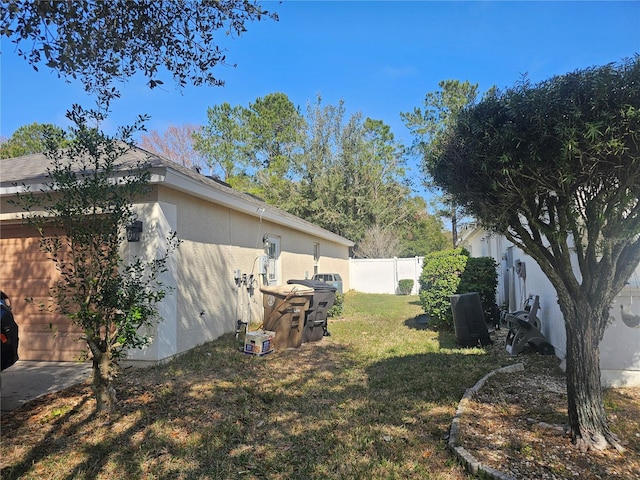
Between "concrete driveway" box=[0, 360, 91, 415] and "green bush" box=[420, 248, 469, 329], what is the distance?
23.3 ft

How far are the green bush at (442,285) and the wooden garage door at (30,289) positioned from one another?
7.43 meters

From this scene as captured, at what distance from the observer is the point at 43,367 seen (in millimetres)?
6234

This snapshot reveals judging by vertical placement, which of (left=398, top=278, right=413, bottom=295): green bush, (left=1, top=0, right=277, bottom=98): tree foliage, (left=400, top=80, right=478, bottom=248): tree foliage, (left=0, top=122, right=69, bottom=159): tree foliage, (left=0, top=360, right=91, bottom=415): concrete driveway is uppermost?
(left=400, top=80, right=478, bottom=248): tree foliage

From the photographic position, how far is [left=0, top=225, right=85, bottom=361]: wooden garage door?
21.6 ft

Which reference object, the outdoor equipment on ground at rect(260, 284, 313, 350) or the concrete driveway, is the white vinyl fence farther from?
the concrete driveway

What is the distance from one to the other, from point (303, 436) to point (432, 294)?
6.22 metres

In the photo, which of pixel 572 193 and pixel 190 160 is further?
pixel 190 160

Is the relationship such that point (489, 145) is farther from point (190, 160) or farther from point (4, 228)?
point (190, 160)

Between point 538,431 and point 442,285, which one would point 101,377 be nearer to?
point 538,431

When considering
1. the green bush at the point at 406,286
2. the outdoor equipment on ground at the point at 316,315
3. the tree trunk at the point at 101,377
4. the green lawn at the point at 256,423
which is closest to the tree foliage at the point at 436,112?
the green bush at the point at 406,286

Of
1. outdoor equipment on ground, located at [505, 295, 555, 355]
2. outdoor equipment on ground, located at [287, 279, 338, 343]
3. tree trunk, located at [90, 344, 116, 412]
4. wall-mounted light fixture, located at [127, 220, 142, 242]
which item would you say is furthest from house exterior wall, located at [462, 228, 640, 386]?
wall-mounted light fixture, located at [127, 220, 142, 242]

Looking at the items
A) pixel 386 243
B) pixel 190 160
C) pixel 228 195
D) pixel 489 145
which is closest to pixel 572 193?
pixel 489 145

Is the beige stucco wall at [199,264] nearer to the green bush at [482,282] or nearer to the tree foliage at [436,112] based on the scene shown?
the green bush at [482,282]

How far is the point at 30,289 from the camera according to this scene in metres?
6.76
